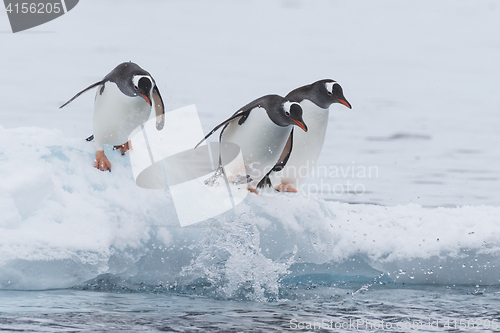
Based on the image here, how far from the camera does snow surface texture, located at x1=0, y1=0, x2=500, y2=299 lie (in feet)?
13.1

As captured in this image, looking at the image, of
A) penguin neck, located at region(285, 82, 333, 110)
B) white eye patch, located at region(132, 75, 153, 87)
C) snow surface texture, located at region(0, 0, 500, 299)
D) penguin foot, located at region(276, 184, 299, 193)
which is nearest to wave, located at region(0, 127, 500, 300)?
snow surface texture, located at region(0, 0, 500, 299)

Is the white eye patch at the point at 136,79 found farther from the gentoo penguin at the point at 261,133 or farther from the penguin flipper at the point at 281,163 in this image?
the penguin flipper at the point at 281,163

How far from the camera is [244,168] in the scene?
497 cm

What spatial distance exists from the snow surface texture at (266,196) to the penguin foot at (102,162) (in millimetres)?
56

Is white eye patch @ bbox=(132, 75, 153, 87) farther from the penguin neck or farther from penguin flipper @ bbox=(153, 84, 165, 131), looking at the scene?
the penguin neck

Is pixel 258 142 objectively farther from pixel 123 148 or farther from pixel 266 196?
pixel 123 148

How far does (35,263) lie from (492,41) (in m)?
43.0

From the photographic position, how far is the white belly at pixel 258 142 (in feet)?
15.9

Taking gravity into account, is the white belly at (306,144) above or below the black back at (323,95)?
below

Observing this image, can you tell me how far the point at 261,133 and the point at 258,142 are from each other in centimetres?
7

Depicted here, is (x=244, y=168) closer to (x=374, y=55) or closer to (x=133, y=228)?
(x=133, y=228)

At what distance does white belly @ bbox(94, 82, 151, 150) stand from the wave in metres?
0.20

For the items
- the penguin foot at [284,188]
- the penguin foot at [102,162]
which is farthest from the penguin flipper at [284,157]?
the penguin foot at [102,162]

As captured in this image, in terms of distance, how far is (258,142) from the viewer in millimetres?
4855
